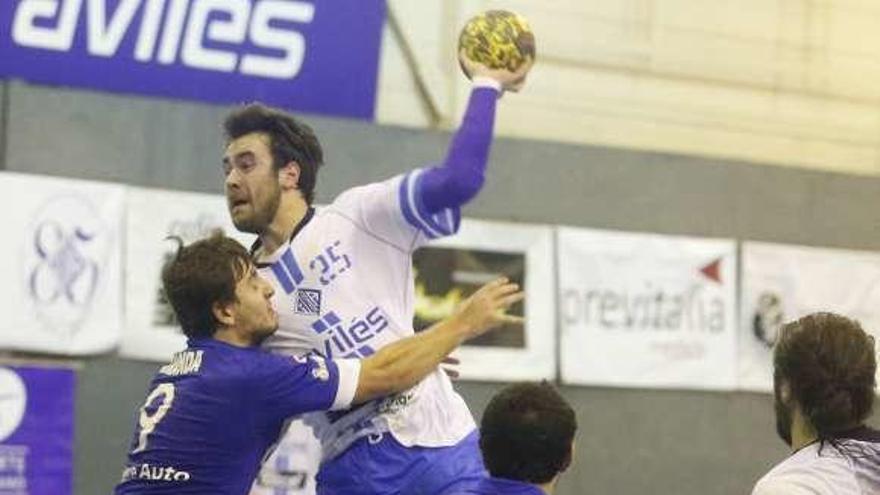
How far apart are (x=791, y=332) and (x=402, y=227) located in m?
1.22

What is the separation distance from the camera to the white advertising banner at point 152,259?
8039mm

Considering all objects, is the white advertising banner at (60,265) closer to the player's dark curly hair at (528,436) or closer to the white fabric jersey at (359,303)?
the white fabric jersey at (359,303)

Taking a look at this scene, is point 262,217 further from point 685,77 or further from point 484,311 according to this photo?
point 685,77

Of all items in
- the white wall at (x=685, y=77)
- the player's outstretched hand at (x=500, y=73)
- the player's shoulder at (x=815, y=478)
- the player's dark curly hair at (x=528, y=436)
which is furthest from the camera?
the white wall at (x=685, y=77)

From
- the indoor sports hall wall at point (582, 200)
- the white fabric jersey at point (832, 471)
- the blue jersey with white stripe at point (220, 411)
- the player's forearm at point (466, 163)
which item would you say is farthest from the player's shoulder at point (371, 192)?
the indoor sports hall wall at point (582, 200)

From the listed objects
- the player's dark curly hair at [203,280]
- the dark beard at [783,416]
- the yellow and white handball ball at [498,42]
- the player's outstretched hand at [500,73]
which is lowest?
the dark beard at [783,416]

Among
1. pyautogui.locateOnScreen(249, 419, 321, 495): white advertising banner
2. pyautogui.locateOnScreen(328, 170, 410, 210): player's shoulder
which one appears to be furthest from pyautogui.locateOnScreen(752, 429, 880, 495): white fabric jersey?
pyautogui.locateOnScreen(249, 419, 321, 495): white advertising banner

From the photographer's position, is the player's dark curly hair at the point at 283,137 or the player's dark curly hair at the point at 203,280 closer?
the player's dark curly hair at the point at 203,280

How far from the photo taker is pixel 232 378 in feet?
12.4

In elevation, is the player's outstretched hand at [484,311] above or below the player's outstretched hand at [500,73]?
below

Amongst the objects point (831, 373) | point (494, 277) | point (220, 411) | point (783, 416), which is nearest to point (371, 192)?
point (220, 411)

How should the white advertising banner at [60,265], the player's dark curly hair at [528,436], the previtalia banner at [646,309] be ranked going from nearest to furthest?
the player's dark curly hair at [528,436] → the white advertising banner at [60,265] → the previtalia banner at [646,309]

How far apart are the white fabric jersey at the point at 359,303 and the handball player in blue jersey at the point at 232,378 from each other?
0.66 ft

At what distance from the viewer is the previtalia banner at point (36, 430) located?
7539 mm
